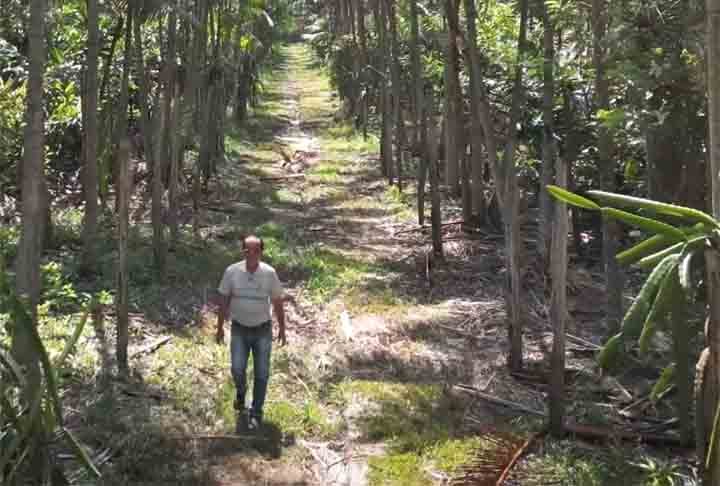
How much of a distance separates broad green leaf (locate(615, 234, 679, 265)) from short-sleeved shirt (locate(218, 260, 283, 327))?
382 cm

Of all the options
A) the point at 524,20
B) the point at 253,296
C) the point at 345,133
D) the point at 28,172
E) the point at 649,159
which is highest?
the point at 524,20

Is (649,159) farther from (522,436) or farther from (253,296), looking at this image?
(253,296)

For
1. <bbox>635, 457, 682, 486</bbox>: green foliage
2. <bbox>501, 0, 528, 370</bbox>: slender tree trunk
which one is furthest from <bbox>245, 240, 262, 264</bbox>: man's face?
<bbox>635, 457, 682, 486</bbox>: green foliage

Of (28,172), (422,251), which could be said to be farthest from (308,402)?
(422,251)

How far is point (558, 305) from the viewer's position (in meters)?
7.64

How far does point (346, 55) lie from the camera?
35188 millimetres

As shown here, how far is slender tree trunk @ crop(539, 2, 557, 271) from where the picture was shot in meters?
10.3

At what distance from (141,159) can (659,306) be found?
667 inches

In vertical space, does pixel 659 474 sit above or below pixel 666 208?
below

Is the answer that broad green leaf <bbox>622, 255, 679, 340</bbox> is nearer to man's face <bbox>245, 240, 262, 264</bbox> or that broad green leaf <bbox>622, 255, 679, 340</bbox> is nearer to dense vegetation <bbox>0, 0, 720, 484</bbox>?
dense vegetation <bbox>0, 0, 720, 484</bbox>

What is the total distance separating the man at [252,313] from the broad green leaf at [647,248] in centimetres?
382

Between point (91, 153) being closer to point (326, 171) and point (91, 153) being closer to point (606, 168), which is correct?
point (606, 168)

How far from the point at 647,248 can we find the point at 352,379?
5.46m

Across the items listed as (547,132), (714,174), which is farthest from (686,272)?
(547,132)
